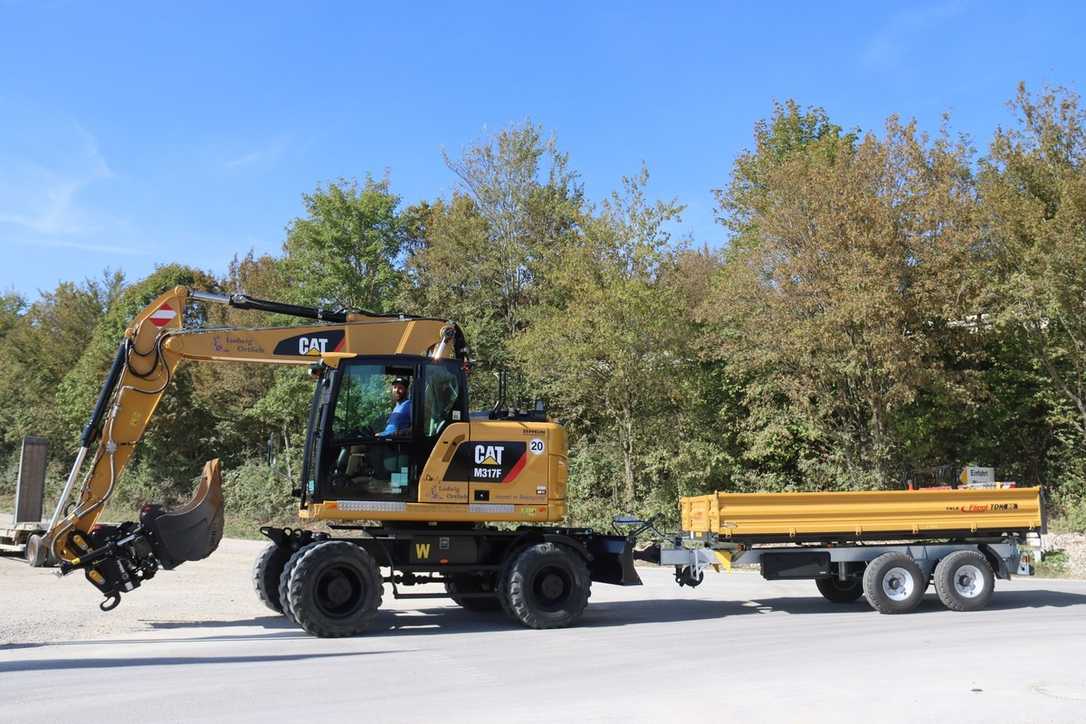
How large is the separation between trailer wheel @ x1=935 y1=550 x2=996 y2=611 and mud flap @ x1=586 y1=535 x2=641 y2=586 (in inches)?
163

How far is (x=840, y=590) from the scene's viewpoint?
13992 mm

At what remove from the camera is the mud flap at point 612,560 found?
12328 mm

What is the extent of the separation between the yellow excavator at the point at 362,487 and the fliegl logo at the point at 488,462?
0.02 metres

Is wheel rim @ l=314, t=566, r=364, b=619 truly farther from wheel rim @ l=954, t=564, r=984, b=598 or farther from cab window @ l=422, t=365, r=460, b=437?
wheel rim @ l=954, t=564, r=984, b=598

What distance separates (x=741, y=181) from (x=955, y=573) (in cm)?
2157

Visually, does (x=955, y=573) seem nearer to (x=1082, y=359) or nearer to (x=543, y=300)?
(x=1082, y=359)

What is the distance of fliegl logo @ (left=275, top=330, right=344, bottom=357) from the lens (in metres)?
11.8

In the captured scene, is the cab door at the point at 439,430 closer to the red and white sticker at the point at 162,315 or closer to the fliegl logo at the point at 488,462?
the fliegl logo at the point at 488,462

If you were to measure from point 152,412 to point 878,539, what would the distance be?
964 centimetres

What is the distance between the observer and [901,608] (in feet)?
41.2

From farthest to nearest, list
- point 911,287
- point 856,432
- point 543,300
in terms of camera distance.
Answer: point 543,300 < point 856,432 < point 911,287

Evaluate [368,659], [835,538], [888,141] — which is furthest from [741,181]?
[368,659]

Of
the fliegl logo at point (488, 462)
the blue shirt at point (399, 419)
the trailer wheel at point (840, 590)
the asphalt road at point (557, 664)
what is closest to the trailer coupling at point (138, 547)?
the asphalt road at point (557, 664)

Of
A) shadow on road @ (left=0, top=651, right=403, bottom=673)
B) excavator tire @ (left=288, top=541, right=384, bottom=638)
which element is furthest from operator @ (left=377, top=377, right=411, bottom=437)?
shadow on road @ (left=0, top=651, right=403, bottom=673)
